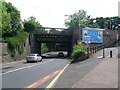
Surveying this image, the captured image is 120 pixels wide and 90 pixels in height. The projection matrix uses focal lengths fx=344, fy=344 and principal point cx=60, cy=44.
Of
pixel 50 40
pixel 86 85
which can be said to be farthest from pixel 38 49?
pixel 86 85

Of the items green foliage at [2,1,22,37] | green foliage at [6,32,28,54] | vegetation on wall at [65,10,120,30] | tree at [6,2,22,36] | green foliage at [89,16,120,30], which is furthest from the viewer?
green foliage at [89,16,120,30]

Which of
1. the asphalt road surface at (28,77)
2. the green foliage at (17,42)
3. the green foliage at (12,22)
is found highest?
the green foliage at (12,22)

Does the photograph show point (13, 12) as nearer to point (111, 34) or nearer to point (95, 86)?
point (111, 34)

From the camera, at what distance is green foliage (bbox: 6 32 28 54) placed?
55444 millimetres

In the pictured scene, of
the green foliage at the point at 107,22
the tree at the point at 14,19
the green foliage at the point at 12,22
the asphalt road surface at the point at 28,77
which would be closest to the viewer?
the asphalt road surface at the point at 28,77

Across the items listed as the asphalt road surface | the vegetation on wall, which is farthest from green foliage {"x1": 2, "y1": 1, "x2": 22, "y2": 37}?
the vegetation on wall

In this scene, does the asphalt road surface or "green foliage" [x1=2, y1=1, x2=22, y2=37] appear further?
"green foliage" [x1=2, y1=1, x2=22, y2=37]

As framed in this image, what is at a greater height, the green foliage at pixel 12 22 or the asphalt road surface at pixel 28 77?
the green foliage at pixel 12 22

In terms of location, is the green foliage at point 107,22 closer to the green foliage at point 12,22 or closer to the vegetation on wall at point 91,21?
the vegetation on wall at point 91,21

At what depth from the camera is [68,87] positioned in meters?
15.6

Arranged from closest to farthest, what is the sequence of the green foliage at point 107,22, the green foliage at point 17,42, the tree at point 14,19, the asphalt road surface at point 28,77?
1. the asphalt road surface at point 28,77
2. the green foliage at point 17,42
3. the tree at point 14,19
4. the green foliage at point 107,22

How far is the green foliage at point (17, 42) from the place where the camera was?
182ft

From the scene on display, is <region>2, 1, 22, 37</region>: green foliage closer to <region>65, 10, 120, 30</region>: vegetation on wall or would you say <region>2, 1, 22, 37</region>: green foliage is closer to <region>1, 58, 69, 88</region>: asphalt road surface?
<region>1, 58, 69, 88</region>: asphalt road surface

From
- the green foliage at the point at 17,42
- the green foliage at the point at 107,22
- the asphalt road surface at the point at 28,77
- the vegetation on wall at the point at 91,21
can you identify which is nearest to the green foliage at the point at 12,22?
the green foliage at the point at 17,42
